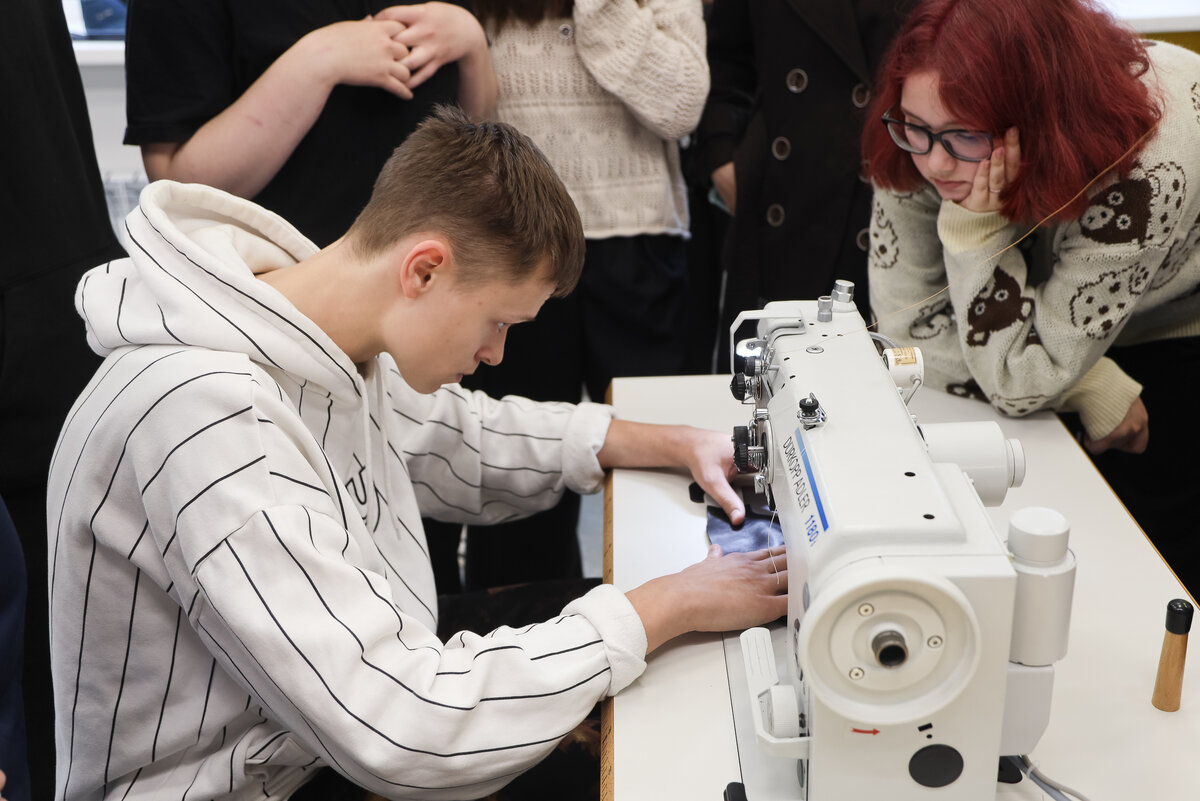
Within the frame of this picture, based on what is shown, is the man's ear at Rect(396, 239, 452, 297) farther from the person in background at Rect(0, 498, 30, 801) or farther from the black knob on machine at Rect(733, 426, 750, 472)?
the person in background at Rect(0, 498, 30, 801)

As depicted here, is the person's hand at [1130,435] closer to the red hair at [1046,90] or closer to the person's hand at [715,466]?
the red hair at [1046,90]

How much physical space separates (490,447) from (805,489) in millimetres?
731

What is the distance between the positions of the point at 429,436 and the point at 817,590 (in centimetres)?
83

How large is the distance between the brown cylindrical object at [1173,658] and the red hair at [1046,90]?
66 centimetres

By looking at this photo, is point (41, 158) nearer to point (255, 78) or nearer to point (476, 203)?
point (255, 78)

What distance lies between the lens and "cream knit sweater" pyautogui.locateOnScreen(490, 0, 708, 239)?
1962 mm

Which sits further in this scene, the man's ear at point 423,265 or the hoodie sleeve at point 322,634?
the man's ear at point 423,265

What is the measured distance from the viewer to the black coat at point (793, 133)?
208cm

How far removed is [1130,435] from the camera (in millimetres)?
1669

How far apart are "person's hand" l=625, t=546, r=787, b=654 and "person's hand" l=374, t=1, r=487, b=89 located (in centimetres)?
101

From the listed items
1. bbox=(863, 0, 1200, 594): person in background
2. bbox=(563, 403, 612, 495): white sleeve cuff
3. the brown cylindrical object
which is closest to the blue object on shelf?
bbox=(563, 403, 612, 495): white sleeve cuff

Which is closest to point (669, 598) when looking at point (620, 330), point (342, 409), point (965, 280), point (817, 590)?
point (817, 590)

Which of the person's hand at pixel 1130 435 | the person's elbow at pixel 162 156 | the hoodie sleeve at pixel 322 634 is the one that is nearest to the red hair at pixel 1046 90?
the person's hand at pixel 1130 435

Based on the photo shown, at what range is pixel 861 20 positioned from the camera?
206 cm
